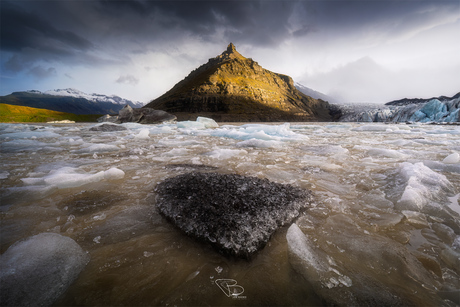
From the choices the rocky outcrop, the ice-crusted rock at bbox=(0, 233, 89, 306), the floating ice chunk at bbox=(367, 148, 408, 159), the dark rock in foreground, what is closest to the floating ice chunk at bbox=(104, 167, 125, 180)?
the dark rock in foreground

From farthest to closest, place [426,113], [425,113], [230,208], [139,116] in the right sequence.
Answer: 1. [425,113]
2. [426,113]
3. [139,116]
4. [230,208]

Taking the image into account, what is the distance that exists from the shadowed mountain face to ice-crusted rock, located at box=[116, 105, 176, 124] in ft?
95.7

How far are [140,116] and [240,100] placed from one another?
47734mm

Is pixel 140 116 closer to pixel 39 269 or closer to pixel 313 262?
pixel 39 269

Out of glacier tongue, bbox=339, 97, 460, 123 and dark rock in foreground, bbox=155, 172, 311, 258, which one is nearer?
dark rock in foreground, bbox=155, 172, 311, 258

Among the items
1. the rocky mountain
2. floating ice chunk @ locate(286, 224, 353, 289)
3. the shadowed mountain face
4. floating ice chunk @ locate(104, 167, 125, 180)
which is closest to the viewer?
floating ice chunk @ locate(286, 224, 353, 289)

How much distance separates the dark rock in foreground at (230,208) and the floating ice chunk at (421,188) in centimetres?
97

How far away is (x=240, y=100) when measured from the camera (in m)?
65.6

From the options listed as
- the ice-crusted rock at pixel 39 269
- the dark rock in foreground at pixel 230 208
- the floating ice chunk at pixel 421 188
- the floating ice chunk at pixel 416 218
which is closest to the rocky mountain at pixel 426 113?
the floating ice chunk at pixel 421 188

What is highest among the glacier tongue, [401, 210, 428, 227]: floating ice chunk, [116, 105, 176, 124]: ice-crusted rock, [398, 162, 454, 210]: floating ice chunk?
the glacier tongue

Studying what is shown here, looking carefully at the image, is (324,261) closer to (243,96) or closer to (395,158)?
(395,158)

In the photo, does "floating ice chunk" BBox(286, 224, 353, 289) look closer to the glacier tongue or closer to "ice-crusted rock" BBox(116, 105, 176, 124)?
"ice-crusted rock" BBox(116, 105, 176, 124)

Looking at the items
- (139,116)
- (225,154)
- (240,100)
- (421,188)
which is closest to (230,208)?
(421,188)

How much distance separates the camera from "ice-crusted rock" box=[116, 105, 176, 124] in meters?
22.3
